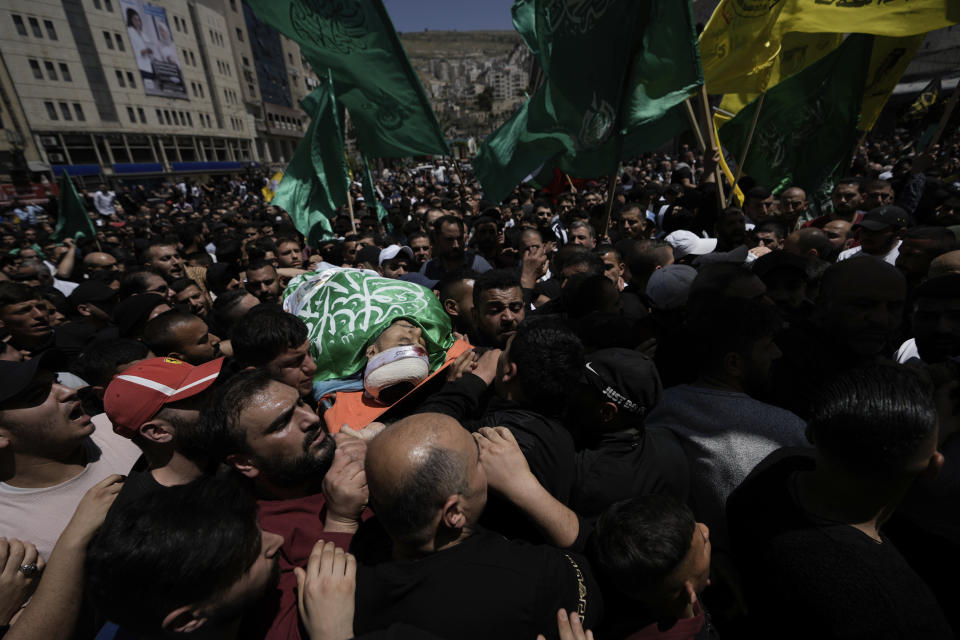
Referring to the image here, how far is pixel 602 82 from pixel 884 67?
3506mm

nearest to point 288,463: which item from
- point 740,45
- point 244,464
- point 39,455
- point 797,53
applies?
point 244,464

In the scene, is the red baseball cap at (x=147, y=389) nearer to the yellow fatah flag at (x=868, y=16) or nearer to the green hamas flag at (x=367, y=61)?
the green hamas flag at (x=367, y=61)

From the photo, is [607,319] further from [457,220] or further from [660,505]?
[457,220]

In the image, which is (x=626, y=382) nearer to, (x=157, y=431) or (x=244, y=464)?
(x=244, y=464)

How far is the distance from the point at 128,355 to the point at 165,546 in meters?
2.01

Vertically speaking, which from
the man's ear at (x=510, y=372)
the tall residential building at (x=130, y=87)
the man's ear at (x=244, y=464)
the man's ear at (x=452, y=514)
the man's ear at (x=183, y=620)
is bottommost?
the man's ear at (x=183, y=620)

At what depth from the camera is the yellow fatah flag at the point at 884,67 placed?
4.72 metres

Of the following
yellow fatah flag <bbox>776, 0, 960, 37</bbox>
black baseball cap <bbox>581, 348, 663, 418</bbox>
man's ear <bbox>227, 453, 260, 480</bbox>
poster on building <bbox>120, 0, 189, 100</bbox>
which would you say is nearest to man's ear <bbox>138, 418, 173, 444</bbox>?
man's ear <bbox>227, 453, 260, 480</bbox>

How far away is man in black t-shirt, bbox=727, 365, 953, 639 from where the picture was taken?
1.13 m

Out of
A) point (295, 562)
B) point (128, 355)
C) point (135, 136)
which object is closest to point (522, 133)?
point (128, 355)

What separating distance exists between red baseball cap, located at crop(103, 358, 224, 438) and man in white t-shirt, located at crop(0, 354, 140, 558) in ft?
0.76

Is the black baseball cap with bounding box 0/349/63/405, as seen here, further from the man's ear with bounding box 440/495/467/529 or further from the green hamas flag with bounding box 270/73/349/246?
the green hamas flag with bounding box 270/73/349/246

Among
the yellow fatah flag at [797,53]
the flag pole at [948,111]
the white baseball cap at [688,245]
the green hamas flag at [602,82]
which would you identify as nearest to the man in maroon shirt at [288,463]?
the green hamas flag at [602,82]

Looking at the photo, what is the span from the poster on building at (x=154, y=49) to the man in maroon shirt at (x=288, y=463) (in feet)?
191
